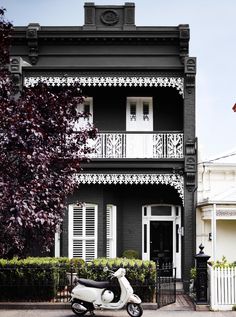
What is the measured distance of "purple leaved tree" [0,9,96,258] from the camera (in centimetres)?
1177

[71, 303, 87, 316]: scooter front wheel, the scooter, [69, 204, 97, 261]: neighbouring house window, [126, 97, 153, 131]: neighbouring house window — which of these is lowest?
[71, 303, 87, 316]: scooter front wheel

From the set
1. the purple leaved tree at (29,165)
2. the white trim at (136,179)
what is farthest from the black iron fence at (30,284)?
the white trim at (136,179)

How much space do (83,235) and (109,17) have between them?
8033 millimetres

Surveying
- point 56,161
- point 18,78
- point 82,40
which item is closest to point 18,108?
point 56,161

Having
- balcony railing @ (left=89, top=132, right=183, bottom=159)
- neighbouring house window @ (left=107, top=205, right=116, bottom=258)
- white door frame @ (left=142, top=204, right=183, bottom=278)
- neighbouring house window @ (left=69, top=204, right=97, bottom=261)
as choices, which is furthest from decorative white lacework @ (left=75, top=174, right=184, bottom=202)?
white door frame @ (left=142, top=204, right=183, bottom=278)

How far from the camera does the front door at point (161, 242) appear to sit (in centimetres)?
2281

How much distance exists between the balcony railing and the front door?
3080 millimetres

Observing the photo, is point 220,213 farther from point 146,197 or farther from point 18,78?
point 18,78

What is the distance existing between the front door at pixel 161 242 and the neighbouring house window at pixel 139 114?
11.8ft

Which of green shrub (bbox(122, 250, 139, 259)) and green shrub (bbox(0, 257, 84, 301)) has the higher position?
green shrub (bbox(122, 250, 139, 259))

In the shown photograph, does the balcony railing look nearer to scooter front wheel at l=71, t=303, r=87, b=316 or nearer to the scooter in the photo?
the scooter

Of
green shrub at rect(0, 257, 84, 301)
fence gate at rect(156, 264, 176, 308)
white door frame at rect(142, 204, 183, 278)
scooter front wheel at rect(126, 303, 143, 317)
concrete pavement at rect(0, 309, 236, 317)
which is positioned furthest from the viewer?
white door frame at rect(142, 204, 183, 278)

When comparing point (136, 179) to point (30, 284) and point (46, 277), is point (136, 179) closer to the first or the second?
point (46, 277)

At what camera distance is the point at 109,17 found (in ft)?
74.9
